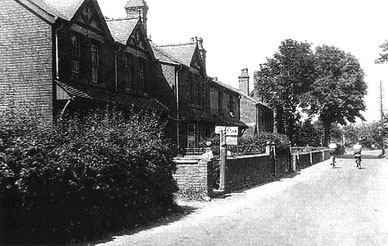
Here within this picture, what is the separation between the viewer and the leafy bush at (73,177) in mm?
7672

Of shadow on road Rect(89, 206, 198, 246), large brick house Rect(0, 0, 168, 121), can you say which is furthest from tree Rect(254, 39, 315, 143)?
shadow on road Rect(89, 206, 198, 246)

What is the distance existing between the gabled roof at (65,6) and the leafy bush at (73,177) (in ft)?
28.9

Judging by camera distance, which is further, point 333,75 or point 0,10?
point 333,75

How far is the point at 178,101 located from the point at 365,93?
36.4 metres

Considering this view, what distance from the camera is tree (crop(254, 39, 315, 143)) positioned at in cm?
5828

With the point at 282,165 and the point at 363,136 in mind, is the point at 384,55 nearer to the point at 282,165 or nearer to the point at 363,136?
the point at 282,165

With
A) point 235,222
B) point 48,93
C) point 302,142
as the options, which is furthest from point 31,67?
point 302,142

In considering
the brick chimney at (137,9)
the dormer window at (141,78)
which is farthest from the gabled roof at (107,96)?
the brick chimney at (137,9)

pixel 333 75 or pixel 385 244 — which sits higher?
pixel 333 75

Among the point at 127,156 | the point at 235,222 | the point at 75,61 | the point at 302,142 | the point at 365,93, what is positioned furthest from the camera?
the point at 302,142

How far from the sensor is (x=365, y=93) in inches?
2212

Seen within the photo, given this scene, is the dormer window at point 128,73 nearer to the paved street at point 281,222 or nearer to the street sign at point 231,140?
the street sign at point 231,140

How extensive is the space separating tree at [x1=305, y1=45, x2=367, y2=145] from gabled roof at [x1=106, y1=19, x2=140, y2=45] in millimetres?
35956

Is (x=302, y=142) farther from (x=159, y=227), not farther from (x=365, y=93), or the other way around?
(x=159, y=227)
